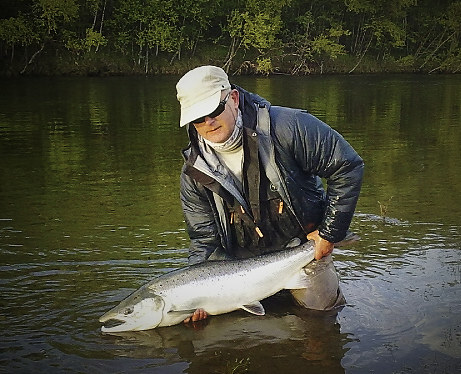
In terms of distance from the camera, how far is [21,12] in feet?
157

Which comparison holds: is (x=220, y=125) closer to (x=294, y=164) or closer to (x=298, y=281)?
(x=294, y=164)

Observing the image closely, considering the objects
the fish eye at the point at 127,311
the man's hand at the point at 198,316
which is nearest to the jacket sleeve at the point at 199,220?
the man's hand at the point at 198,316

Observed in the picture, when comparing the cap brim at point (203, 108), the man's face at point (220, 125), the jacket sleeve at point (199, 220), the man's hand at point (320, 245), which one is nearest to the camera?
the cap brim at point (203, 108)

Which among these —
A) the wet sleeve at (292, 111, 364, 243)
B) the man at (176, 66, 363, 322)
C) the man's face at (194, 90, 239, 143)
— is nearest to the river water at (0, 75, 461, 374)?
the man at (176, 66, 363, 322)

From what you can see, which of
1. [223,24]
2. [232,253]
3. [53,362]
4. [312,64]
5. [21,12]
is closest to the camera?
[53,362]

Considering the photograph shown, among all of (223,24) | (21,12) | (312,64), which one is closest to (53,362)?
(21,12)

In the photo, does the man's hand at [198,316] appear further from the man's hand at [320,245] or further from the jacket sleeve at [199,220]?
the man's hand at [320,245]

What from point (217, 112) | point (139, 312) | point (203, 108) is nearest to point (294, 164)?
point (217, 112)

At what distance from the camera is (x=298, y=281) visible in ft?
17.3

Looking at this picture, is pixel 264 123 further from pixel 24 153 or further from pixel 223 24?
pixel 223 24

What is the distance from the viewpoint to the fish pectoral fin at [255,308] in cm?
512

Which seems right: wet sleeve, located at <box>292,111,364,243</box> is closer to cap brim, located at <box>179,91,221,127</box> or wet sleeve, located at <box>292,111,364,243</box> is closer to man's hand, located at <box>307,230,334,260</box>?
man's hand, located at <box>307,230,334,260</box>

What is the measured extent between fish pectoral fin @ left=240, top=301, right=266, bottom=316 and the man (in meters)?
0.34

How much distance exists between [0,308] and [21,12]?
4638cm
